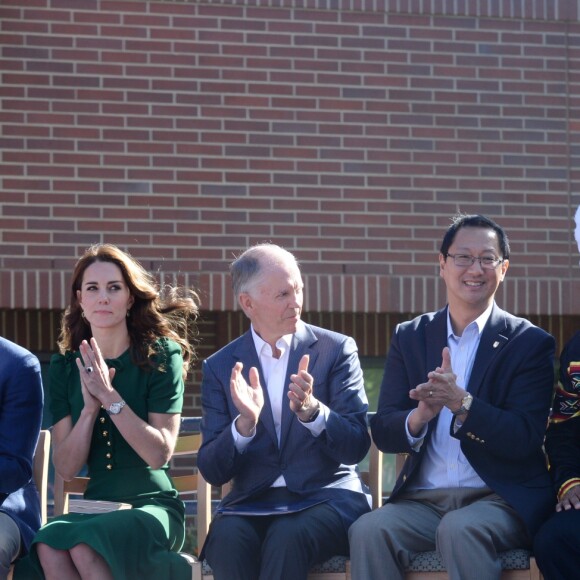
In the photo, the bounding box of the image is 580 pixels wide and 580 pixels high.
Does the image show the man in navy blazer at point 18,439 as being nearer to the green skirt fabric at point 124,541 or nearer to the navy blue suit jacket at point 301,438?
the green skirt fabric at point 124,541

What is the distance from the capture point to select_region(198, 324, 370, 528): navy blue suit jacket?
4945 millimetres

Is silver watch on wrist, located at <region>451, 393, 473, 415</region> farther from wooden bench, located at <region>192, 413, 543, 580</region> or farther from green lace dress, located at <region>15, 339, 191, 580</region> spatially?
green lace dress, located at <region>15, 339, 191, 580</region>

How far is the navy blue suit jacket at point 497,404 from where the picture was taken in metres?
4.77

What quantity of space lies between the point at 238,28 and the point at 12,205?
5.32 ft

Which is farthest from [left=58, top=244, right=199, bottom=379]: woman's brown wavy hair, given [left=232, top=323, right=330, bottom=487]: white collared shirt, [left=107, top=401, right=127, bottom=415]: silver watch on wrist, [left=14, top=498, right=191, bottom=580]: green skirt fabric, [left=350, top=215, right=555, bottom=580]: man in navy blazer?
[left=350, top=215, right=555, bottom=580]: man in navy blazer

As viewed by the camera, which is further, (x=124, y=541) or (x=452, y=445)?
(x=452, y=445)

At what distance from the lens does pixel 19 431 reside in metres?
5.07

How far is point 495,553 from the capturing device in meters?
4.66

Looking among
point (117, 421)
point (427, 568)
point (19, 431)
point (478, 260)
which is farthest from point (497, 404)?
point (19, 431)

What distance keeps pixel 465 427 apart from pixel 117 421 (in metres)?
1.39

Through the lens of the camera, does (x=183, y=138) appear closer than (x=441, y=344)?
No

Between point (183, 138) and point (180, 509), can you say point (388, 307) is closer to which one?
point (183, 138)

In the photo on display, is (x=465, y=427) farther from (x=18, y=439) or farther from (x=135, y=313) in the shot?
(x=18, y=439)

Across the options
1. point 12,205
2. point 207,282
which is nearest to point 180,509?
point 207,282
